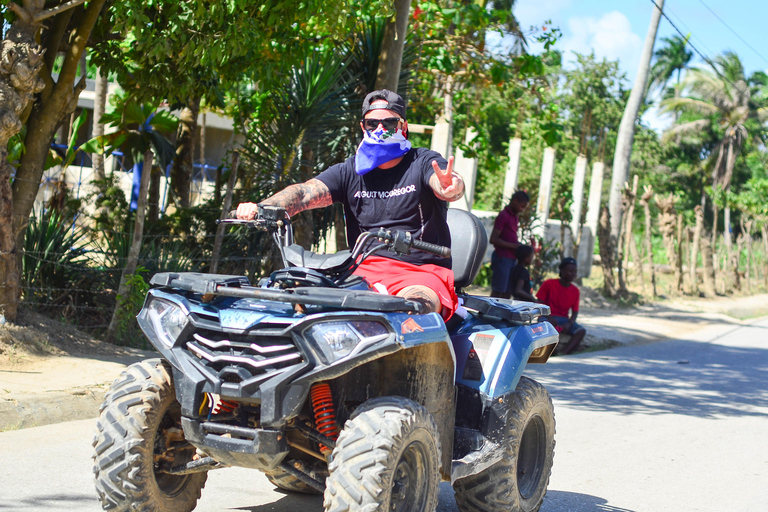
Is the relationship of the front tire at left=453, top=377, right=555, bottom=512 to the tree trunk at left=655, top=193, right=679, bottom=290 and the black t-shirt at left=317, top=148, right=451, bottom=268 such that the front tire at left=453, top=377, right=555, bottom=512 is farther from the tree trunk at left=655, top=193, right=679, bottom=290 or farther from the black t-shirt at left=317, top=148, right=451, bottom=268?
the tree trunk at left=655, top=193, right=679, bottom=290

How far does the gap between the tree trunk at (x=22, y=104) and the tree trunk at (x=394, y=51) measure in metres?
3.52

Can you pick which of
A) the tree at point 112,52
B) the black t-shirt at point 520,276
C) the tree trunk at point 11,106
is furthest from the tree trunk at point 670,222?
the tree trunk at point 11,106

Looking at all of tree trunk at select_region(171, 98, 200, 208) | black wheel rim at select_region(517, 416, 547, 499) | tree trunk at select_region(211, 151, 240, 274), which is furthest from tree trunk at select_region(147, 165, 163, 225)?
black wheel rim at select_region(517, 416, 547, 499)

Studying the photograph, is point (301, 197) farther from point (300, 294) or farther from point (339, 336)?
point (339, 336)

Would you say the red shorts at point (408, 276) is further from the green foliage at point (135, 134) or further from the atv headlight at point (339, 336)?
the green foliage at point (135, 134)

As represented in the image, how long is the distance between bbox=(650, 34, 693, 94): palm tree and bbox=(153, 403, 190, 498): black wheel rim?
170 feet

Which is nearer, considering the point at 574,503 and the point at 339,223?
the point at 574,503

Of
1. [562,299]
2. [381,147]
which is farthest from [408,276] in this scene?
[562,299]

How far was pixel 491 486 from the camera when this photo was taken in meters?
3.98

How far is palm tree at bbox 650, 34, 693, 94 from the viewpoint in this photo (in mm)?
50159

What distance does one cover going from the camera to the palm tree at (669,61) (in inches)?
1975

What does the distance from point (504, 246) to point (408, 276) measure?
7.01 m

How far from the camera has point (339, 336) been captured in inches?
123

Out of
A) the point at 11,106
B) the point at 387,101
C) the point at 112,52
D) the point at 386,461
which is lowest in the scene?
the point at 386,461
